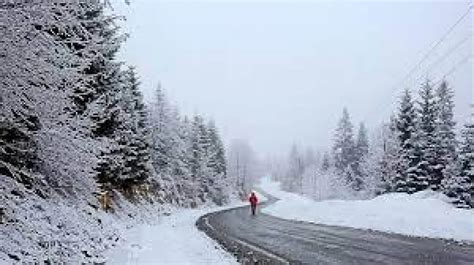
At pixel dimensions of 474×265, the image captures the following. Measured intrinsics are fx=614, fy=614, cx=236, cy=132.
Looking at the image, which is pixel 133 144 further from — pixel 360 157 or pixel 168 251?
pixel 360 157

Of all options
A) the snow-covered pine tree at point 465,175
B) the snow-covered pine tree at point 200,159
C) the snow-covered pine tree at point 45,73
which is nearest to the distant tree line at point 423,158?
the snow-covered pine tree at point 465,175

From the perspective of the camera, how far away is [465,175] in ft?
133

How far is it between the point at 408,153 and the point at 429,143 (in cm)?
195

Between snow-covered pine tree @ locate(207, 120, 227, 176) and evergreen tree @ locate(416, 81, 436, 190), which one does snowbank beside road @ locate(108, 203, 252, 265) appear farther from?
snow-covered pine tree @ locate(207, 120, 227, 176)

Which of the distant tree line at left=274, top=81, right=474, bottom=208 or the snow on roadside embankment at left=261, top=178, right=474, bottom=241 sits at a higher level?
the distant tree line at left=274, top=81, right=474, bottom=208

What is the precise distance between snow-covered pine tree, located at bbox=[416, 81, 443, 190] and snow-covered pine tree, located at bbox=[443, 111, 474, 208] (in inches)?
408

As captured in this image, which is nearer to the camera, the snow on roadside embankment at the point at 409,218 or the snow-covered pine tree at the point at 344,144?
the snow on roadside embankment at the point at 409,218

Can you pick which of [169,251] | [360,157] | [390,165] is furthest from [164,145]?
[169,251]

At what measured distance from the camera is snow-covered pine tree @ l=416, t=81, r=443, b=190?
52188 millimetres

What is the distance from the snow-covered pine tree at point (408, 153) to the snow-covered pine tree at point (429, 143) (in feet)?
1.10

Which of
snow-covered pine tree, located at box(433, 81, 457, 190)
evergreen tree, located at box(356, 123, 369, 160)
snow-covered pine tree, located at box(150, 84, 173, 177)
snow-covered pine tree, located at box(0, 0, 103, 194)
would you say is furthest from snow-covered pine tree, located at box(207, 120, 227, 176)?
snow-covered pine tree, located at box(0, 0, 103, 194)

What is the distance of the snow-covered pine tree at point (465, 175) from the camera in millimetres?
40031

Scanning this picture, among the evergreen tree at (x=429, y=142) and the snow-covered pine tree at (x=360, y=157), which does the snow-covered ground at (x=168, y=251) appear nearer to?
the evergreen tree at (x=429, y=142)

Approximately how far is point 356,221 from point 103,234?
47.0 feet
